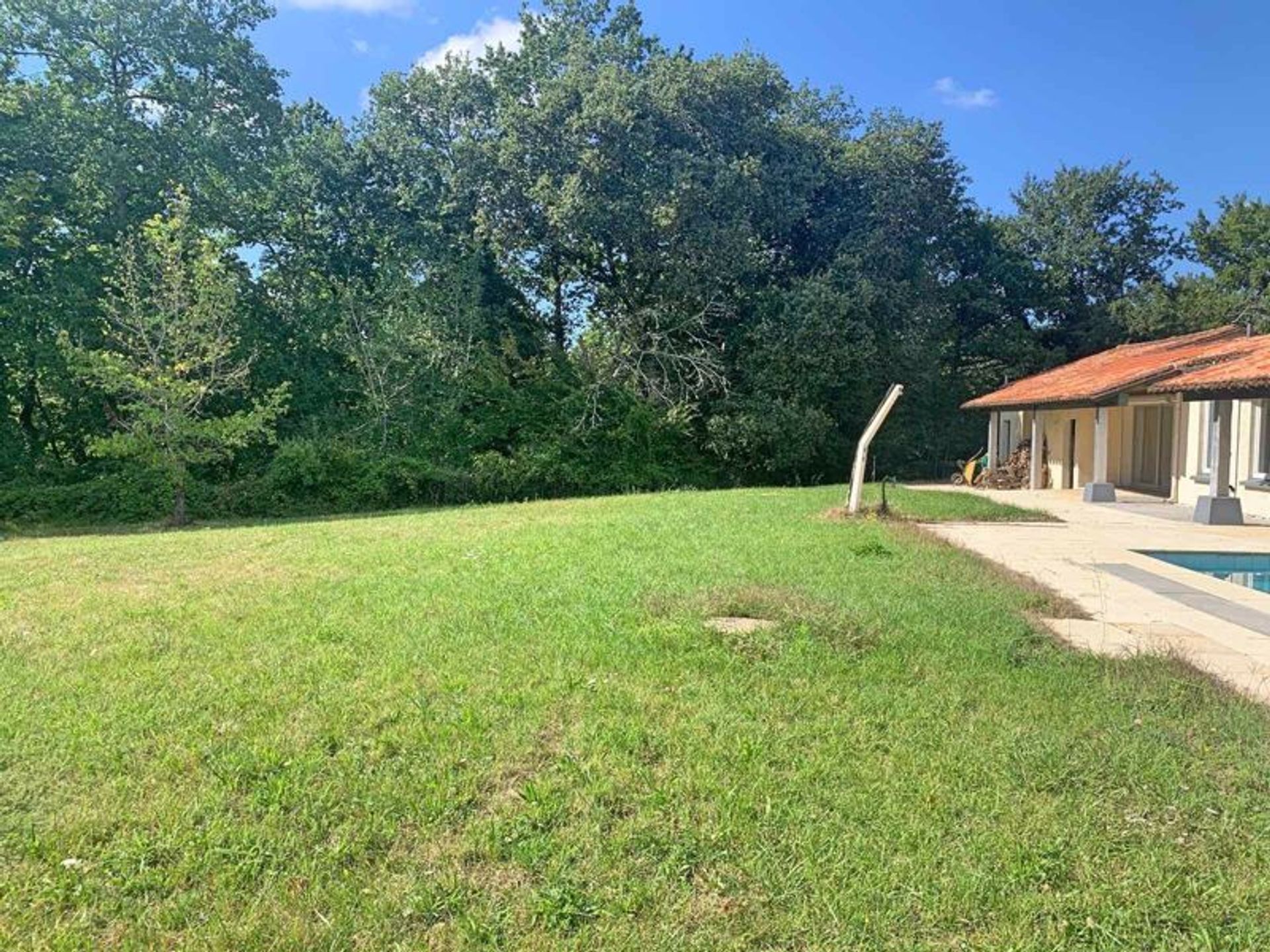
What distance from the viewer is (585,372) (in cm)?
2244

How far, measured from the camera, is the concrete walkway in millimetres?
5273

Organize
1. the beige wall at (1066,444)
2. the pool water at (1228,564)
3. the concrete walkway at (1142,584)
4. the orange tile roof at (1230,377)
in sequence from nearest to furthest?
1. the concrete walkway at (1142,584)
2. the pool water at (1228,564)
3. the orange tile roof at (1230,377)
4. the beige wall at (1066,444)

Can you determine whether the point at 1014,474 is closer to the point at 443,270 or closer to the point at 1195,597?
the point at 1195,597

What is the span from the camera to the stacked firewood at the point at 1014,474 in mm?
21375

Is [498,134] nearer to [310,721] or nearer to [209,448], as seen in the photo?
[209,448]

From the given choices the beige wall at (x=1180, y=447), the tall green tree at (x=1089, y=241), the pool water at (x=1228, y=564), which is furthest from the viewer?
the tall green tree at (x=1089, y=241)

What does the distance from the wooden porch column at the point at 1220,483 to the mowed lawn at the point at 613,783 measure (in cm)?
969

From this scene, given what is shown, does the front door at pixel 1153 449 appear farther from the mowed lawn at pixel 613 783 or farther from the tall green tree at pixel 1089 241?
the mowed lawn at pixel 613 783

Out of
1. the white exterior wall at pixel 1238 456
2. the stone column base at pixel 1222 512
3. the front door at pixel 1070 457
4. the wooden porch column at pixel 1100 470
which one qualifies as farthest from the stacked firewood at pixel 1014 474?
the stone column base at pixel 1222 512

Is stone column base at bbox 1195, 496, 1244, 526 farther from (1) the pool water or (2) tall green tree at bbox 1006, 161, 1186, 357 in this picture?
(2) tall green tree at bbox 1006, 161, 1186, 357

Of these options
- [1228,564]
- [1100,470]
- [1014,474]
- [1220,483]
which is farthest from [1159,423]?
[1228,564]

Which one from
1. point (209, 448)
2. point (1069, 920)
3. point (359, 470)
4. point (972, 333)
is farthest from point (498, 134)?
point (1069, 920)

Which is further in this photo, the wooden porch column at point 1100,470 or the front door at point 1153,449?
the front door at point 1153,449

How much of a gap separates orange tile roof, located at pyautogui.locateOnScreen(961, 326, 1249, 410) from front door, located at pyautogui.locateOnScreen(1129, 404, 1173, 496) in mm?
1302
